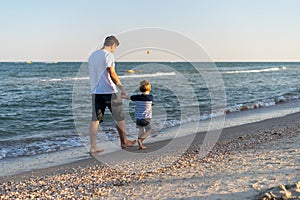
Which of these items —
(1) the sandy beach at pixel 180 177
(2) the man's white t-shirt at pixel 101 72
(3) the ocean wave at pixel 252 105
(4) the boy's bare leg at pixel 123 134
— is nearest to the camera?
(1) the sandy beach at pixel 180 177

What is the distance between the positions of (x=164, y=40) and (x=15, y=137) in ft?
18.9

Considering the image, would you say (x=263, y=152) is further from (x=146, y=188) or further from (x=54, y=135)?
(x=54, y=135)

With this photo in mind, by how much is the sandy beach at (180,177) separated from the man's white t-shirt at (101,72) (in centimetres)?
140

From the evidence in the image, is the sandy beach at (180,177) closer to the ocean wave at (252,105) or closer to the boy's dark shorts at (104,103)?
the boy's dark shorts at (104,103)

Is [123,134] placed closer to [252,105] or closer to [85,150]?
[85,150]

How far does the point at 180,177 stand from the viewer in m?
5.11

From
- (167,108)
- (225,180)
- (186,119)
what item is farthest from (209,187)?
(167,108)

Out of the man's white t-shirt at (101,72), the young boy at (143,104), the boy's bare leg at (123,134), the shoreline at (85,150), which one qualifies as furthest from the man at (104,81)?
the shoreline at (85,150)

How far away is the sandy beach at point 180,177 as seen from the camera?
171 inches

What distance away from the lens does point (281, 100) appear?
20219 mm

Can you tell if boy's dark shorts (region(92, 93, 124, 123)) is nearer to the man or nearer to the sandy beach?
the man

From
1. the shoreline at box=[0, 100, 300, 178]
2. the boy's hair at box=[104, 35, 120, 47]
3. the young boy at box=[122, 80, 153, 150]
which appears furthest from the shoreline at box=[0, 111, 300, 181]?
the boy's hair at box=[104, 35, 120, 47]

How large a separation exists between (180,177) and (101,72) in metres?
2.77

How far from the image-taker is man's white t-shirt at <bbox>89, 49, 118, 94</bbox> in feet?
22.6
